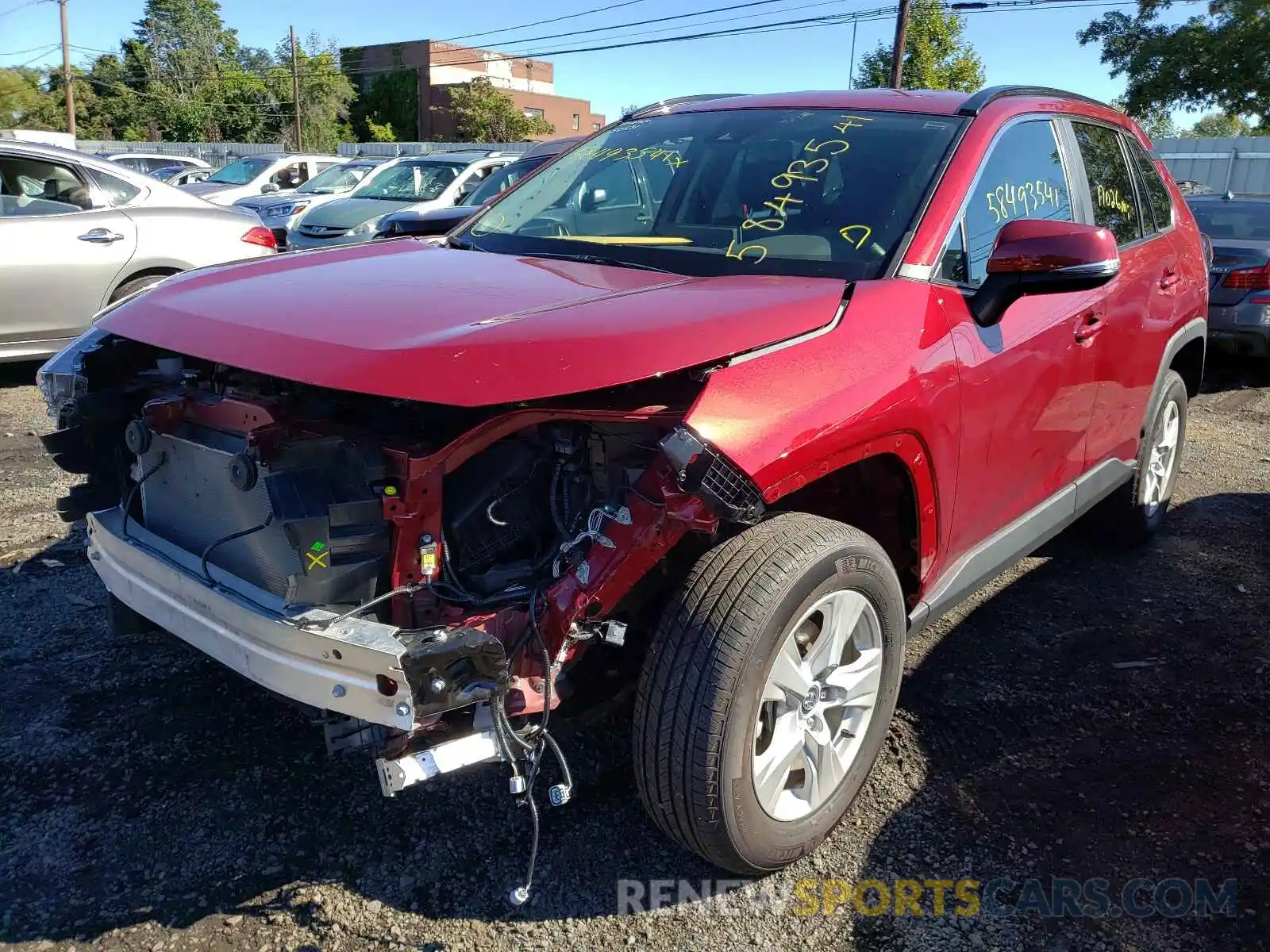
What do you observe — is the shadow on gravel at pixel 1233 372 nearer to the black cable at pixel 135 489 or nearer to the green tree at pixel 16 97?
the black cable at pixel 135 489

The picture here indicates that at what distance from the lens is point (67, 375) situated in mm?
2691

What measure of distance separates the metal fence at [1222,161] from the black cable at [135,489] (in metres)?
23.4

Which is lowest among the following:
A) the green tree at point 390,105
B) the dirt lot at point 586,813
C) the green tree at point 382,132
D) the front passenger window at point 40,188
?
the dirt lot at point 586,813

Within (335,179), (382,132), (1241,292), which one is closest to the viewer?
(1241,292)

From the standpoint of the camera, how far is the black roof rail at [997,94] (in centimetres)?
311

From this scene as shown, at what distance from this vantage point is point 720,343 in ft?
6.83

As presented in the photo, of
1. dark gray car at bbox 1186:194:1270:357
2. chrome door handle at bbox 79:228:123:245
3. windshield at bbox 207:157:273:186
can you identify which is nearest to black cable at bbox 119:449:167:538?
chrome door handle at bbox 79:228:123:245

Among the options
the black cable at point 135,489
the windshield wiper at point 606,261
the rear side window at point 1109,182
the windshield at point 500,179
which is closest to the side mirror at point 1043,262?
the windshield wiper at point 606,261

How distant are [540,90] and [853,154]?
2838 inches

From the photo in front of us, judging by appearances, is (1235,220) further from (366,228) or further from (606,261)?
(366,228)

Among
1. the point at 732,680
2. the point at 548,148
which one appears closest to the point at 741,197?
the point at 732,680

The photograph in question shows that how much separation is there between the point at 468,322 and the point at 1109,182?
9.31 ft

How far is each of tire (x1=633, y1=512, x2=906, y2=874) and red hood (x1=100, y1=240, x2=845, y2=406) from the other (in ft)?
1.56

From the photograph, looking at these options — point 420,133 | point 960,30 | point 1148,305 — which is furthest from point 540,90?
point 1148,305
